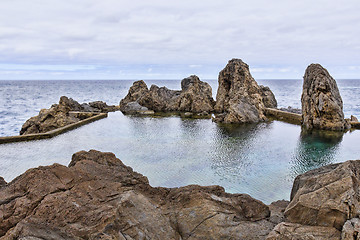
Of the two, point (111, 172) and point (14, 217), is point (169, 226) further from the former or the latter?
point (14, 217)

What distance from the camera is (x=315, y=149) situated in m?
17.1

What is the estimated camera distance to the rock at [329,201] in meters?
4.16

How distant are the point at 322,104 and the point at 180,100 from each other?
67.0 ft

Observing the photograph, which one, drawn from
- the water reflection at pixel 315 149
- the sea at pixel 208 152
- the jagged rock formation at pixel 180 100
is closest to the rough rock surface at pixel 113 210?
the sea at pixel 208 152

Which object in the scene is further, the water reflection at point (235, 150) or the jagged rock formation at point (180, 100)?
the jagged rock formation at point (180, 100)

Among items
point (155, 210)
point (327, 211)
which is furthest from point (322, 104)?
point (155, 210)

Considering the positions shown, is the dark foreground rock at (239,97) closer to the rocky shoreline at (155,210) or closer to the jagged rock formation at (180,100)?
the jagged rock formation at (180,100)

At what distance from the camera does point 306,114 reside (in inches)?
981

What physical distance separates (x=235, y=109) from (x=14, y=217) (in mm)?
25599

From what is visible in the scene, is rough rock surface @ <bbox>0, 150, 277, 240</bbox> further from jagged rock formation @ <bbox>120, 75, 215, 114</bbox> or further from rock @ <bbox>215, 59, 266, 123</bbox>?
jagged rock formation @ <bbox>120, 75, 215, 114</bbox>

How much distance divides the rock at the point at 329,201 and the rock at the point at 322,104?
2063cm

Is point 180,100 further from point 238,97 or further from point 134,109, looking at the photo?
point 238,97

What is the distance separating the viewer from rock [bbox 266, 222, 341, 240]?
155 inches

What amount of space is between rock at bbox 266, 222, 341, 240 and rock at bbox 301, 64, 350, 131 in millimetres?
22000
